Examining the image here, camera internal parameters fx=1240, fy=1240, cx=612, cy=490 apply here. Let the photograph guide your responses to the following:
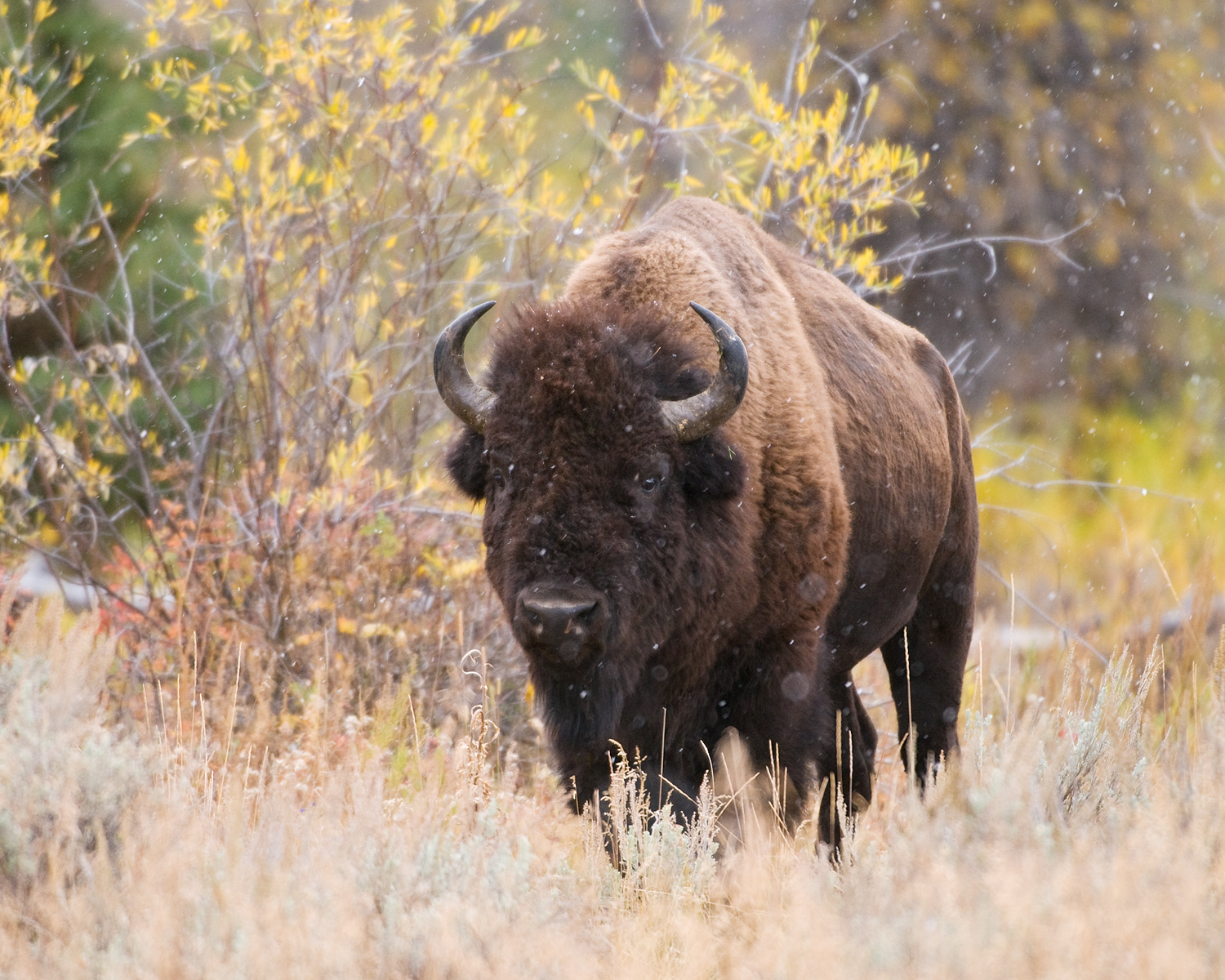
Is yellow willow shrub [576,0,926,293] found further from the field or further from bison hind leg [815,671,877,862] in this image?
bison hind leg [815,671,877,862]

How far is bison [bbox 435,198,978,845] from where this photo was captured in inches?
148

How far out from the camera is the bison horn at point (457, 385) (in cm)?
411

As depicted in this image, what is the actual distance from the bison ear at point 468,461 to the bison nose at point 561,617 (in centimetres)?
79

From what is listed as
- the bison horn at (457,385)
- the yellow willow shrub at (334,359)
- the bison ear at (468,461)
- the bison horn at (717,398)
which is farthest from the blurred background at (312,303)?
the bison horn at (717,398)

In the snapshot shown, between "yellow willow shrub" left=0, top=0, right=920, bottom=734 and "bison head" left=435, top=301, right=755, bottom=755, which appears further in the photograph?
"yellow willow shrub" left=0, top=0, right=920, bottom=734

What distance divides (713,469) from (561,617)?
2.66 ft

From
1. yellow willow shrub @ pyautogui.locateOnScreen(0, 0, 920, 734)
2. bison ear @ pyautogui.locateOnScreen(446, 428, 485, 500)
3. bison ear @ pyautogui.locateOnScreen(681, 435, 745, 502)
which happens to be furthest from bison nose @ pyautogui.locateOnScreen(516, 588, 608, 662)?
yellow willow shrub @ pyautogui.locateOnScreen(0, 0, 920, 734)

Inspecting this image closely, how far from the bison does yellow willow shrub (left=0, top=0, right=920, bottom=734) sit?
4.78 feet

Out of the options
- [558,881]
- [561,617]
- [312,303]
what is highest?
[312,303]

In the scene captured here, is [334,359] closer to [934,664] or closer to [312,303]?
[312,303]

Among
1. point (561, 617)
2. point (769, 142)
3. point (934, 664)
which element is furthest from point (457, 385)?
point (769, 142)

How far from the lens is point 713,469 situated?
398cm

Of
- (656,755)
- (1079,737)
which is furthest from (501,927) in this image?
(1079,737)

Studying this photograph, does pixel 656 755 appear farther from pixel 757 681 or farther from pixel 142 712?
pixel 142 712
